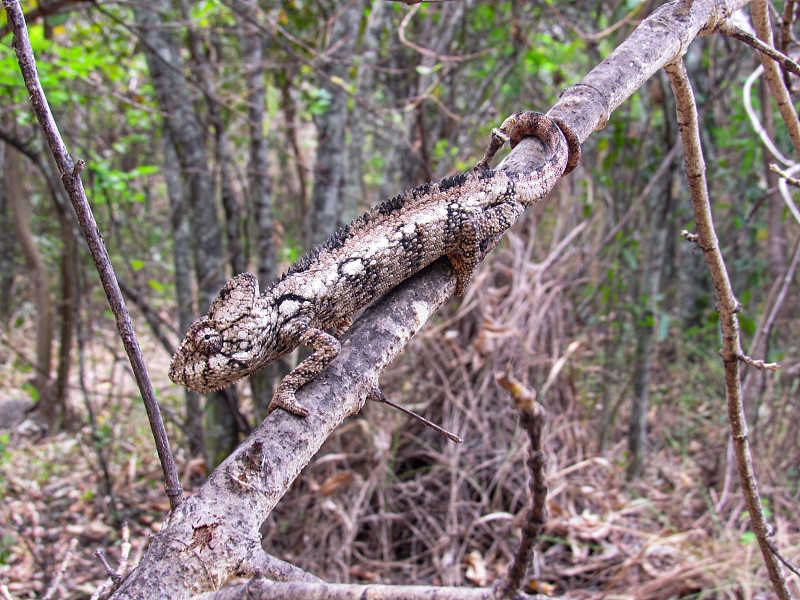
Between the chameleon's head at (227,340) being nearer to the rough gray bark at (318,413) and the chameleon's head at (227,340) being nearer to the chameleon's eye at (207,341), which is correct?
the chameleon's eye at (207,341)

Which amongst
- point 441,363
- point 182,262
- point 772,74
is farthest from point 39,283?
point 772,74

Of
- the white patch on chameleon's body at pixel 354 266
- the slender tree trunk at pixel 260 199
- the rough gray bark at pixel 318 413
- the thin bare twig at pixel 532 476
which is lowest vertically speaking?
the thin bare twig at pixel 532 476

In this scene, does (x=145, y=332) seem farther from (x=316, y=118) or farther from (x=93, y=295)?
(x=316, y=118)

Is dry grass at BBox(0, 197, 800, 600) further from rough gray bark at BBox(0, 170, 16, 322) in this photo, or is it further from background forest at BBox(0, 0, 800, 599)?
rough gray bark at BBox(0, 170, 16, 322)

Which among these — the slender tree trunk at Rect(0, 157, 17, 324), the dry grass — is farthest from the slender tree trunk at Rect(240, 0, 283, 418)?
the slender tree trunk at Rect(0, 157, 17, 324)

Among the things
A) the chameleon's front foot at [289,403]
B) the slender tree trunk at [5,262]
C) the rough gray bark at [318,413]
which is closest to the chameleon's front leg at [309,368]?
the chameleon's front foot at [289,403]

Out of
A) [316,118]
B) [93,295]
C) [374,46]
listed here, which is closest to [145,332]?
[93,295]
